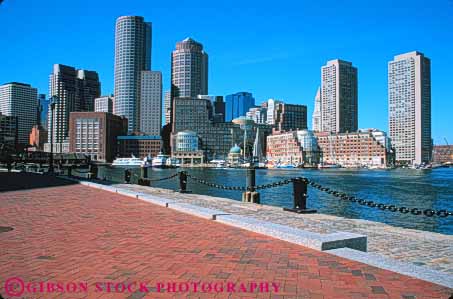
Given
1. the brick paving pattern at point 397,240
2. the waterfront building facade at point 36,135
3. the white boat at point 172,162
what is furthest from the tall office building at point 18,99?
the brick paving pattern at point 397,240

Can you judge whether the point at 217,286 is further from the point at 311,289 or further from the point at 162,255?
the point at 162,255

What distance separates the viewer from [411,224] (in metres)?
18.2

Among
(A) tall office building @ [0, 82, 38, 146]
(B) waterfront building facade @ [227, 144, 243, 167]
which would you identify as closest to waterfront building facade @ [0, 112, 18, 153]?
(A) tall office building @ [0, 82, 38, 146]

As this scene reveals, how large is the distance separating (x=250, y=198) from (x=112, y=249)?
35.7 feet

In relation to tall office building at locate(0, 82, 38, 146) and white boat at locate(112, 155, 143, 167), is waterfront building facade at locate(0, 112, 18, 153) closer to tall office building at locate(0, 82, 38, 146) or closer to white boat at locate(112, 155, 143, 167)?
tall office building at locate(0, 82, 38, 146)

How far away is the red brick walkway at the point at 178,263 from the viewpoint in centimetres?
468

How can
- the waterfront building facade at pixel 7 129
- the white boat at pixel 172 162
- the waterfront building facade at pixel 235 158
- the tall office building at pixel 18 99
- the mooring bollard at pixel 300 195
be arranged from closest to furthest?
the mooring bollard at pixel 300 195
the waterfront building facade at pixel 7 129
the tall office building at pixel 18 99
the white boat at pixel 172 162
the waterfront building facade at pixel 235 158

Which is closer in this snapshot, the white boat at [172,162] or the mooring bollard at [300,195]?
the mooring bollard at [300,195]

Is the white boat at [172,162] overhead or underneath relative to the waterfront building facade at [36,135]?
underneath

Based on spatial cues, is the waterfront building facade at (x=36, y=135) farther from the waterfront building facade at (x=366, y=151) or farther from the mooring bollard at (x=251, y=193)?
the mooring bollard at (x=251, y=193)

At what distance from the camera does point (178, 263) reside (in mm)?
5816

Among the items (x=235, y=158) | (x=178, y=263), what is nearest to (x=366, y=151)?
(x=235, y=158)

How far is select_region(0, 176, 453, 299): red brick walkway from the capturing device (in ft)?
15.4

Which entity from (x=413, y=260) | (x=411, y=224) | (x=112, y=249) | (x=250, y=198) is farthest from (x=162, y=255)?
(x=411, y=224)
